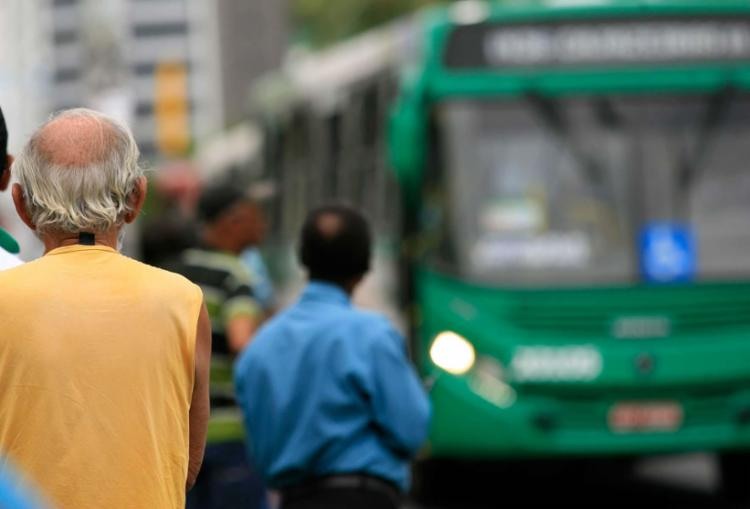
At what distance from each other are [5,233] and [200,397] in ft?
2.00

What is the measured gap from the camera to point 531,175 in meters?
11.8

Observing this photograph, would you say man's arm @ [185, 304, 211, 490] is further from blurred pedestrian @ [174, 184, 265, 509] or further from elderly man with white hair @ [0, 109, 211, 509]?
blurred pedestrian @ [174, 184, 265, 509]

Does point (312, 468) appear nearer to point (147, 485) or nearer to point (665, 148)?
point (147, 485)

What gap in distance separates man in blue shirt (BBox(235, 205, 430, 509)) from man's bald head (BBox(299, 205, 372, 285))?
0.21ft

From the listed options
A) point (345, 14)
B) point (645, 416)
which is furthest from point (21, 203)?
point (345, 14)

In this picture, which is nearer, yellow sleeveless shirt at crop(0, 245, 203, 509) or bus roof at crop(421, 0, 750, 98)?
yellow sleeveless shirt at crop(0, 245, 203, 509)

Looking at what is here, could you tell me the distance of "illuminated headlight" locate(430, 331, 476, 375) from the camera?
11672 millimetres

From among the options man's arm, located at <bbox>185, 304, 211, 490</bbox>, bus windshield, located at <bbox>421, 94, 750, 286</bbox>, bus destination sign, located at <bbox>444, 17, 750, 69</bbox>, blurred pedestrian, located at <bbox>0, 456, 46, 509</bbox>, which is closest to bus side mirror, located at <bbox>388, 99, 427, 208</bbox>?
bus windshield, located at <bbox>421, 94, 750, 286</bbox>

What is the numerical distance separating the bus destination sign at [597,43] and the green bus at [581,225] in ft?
0.04

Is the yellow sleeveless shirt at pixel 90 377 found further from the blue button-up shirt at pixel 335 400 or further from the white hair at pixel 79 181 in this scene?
the blue button-up shirt at pixel 335 400

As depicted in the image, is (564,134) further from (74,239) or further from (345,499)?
(74,239)

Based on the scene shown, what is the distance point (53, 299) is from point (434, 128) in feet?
28.5

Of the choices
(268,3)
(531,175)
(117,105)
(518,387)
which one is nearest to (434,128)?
(531,175)

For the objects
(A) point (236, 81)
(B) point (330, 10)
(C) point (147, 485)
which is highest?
(C) point (147, 485)
